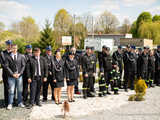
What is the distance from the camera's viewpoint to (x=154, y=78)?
1186cm

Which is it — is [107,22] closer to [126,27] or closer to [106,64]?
[126,27]

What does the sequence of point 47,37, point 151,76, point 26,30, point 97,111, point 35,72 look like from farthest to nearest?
point 26,30, point 47,37, point 151,76, point 35,72, point 97,111

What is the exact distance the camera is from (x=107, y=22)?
59906mm

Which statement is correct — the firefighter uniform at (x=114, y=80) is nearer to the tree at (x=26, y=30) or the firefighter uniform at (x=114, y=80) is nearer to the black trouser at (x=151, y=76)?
the black trouser at (x=151, y=76)

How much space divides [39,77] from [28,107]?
1.10 meters

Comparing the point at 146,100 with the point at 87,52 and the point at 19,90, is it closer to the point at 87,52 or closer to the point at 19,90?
the point at 87,52

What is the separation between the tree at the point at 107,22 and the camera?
5875cm

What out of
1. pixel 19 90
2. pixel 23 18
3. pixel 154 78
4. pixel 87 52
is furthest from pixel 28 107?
pixel 23 18

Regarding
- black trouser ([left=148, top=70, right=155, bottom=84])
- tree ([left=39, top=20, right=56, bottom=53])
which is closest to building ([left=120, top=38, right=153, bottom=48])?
tree ([left=39, top=20, right=56, bottom=53])

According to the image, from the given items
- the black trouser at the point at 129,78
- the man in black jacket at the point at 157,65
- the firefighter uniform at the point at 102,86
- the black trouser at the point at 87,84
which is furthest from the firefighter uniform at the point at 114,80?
the man in black jacket at the point at 157,65

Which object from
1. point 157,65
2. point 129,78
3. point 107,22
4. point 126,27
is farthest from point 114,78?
point 126,27

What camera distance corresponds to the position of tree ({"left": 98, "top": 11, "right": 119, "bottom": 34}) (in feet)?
193

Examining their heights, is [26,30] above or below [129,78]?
above

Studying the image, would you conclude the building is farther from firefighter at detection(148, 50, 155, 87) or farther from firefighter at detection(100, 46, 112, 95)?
firefighter at detection(100, 46, 112, 95)
